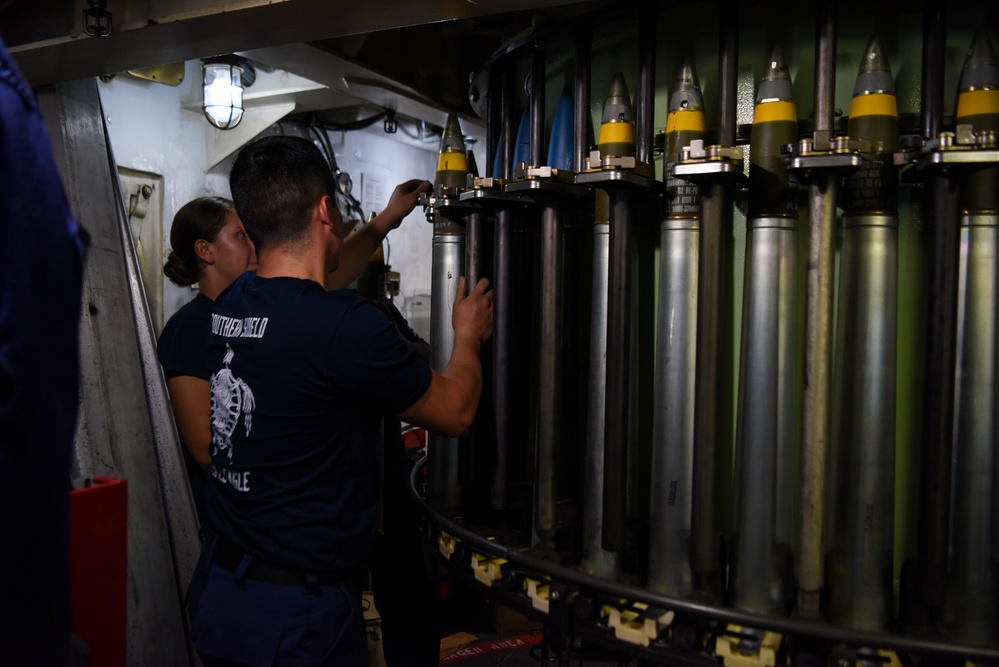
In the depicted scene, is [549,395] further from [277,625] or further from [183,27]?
[183,27]

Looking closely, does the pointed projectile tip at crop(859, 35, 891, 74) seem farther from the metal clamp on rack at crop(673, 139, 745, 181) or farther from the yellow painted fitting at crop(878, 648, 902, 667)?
the yellow painted fitting at crop(878, 648, 902, 667)

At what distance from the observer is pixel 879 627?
1308 millimetres

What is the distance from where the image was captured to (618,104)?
1554mm

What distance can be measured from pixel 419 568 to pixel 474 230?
4.73 ft

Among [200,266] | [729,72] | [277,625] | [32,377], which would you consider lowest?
[277,625]

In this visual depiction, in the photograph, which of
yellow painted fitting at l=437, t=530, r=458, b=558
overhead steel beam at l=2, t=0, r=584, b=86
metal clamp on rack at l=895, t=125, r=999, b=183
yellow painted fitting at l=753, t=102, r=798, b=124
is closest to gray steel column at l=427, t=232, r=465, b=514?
yellow painted fitting at l=437, t=530, r=458, b=558

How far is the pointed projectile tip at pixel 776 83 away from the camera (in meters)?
1.38

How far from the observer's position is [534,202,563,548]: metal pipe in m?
1.62

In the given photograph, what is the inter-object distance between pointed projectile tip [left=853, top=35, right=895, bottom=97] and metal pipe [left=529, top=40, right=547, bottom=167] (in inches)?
27.2

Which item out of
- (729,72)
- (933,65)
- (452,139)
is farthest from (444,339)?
(933,65)

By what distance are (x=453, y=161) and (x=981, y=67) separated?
3.84 ft

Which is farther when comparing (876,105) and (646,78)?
(646,78)

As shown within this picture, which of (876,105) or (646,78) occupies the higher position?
(646,78)

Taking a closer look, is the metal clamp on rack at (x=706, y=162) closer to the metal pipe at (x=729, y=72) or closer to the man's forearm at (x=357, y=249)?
the metal pipe at (x=729, y=72)
